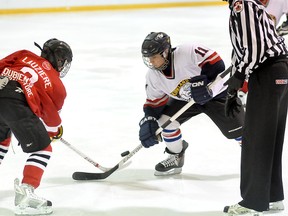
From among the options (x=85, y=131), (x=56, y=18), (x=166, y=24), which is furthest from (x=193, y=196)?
(x=56, y=18)

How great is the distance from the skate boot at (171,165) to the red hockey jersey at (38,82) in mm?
715

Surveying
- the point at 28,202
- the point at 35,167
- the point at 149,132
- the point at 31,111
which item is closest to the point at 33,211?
the point at 28,202

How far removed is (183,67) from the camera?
3172mm

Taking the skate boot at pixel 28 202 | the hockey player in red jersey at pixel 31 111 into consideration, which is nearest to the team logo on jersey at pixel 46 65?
the hockey player in red jersey at pixel 31 111

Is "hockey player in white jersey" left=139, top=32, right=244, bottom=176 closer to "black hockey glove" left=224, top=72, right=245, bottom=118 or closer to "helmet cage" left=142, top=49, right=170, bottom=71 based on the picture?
"helmet cage" left=142, top=49, right=170, bottom=71

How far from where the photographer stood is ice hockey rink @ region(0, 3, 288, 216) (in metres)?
2.95

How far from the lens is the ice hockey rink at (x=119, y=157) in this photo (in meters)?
2.95

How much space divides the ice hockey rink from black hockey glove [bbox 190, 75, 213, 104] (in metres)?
0.46

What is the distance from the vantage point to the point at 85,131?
13.7 feet

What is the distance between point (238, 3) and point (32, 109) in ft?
3.36

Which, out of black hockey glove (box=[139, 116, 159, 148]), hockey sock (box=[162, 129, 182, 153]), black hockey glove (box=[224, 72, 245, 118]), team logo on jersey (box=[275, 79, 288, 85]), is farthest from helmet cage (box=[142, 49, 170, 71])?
team logo on jersey (box=[275, 79, 288, 85])

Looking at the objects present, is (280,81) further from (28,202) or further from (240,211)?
(28,202)

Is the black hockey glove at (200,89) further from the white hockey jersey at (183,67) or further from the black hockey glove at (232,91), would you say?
the black hockey glove at (232,91)

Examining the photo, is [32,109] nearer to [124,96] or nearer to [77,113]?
[77,113]
